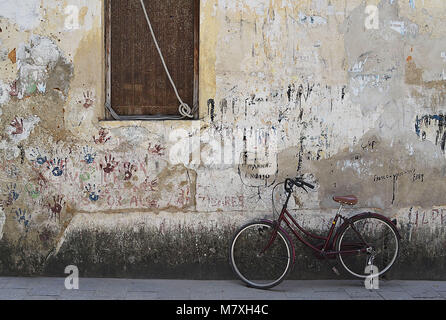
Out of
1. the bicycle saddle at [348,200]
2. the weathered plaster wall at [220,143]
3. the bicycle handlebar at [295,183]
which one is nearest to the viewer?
the bicycle saddle at [348,200]

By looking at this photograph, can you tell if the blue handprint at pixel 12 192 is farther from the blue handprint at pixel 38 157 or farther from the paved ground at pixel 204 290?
the paved ground at pixel 204 290

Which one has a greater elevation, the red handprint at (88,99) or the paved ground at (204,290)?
the red handprint at (88,99)

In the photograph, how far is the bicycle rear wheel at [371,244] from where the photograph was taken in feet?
18.7

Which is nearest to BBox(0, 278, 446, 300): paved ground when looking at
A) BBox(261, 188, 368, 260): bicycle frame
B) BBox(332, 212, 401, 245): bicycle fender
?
BBox(261, 188, 368, 260): bicycle frame

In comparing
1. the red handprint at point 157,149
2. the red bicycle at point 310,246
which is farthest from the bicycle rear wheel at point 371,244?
the red handprint at point 157,149

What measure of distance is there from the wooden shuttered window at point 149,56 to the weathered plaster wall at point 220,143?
201 millimetres

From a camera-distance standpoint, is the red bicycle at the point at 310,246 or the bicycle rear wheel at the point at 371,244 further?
the bicycle rear wheel at the point at 371,244

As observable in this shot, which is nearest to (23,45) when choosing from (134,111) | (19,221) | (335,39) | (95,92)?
(95,92)

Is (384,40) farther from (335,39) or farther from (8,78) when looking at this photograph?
(8,78)

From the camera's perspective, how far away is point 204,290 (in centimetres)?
548

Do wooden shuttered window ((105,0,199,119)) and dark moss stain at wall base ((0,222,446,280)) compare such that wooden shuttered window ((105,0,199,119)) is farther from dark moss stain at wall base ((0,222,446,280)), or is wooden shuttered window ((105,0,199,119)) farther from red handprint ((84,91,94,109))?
dark moss stain at wall base ((0,222,446,280))

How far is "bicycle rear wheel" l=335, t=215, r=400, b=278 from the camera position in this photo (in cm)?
571

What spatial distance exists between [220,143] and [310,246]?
145cm

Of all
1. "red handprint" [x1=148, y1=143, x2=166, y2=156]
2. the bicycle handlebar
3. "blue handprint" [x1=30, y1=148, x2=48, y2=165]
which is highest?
"red handprint" [x1=148, y1=143, x2=166, y2=156]
